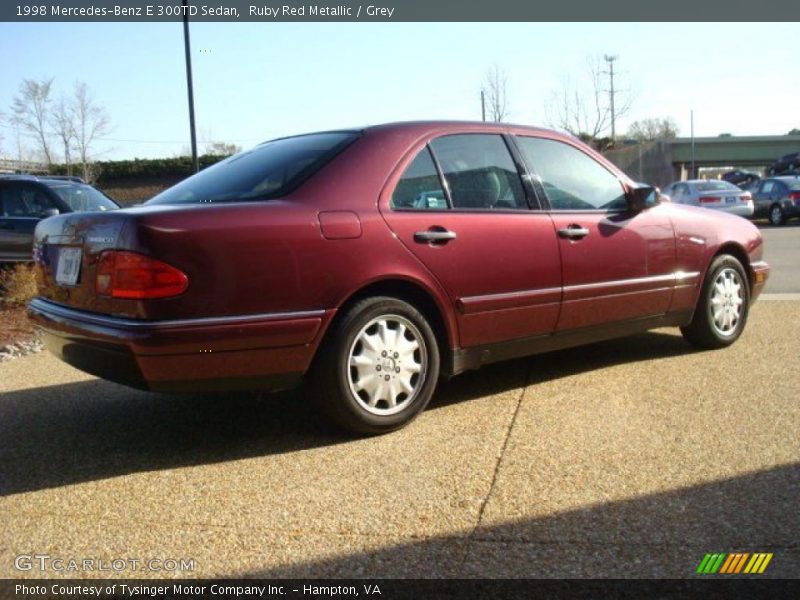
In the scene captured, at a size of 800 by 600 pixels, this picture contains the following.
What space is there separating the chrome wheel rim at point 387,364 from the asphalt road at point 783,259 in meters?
6.30

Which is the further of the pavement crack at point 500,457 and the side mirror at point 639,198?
the side mirror at point 639,198

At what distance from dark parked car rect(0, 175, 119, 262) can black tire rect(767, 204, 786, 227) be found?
18.8 meters

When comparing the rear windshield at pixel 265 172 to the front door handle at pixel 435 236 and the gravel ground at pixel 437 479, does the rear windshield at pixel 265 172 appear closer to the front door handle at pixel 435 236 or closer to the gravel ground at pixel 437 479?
the front door handle at pixel 435 236

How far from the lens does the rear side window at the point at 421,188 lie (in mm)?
4285

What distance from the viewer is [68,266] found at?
3992mm

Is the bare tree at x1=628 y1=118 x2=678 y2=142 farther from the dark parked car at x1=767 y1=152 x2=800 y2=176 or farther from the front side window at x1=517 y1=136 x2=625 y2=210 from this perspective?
the front side window at x1=517 y1=136 x2=625 y2=210

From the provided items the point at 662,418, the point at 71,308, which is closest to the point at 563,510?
the point at 662,418

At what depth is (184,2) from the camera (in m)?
14.5

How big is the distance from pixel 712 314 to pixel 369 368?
3026 mm

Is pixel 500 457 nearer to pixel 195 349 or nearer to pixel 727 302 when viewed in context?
pixel 195 349

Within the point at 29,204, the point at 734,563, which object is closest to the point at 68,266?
the point at 734,563

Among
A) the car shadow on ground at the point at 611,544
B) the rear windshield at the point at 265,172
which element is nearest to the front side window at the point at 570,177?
the rear windshield at the point at 265,172

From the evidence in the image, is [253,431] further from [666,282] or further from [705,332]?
[705,332]

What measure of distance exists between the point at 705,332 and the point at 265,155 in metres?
3.33
